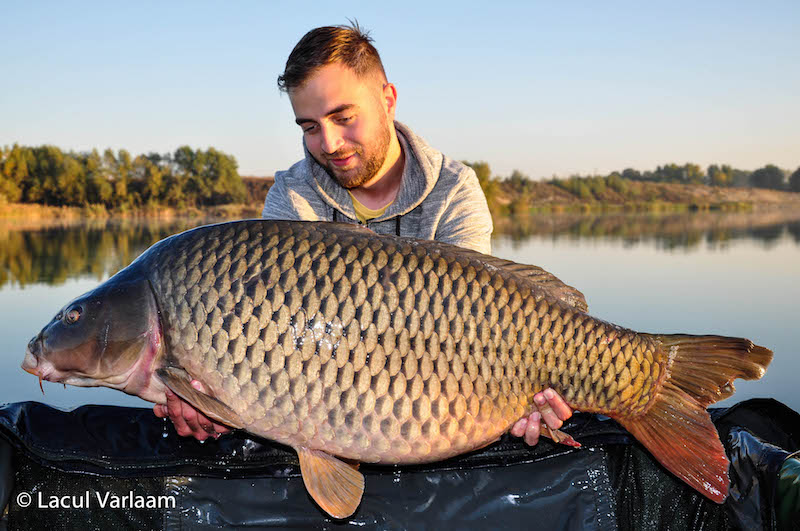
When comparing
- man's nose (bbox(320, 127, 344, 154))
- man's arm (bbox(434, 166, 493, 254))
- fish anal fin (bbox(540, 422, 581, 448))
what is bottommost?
fish anal fin (bbox(540, 422, 581, 448))

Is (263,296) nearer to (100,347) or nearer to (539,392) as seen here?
(100,347)

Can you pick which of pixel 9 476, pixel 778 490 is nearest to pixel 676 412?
pixel 778 490

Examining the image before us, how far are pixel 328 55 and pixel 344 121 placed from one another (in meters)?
0.19

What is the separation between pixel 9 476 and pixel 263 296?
720mm

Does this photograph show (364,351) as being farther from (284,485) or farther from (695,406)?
(695,406)

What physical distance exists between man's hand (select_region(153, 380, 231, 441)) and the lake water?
243 cm

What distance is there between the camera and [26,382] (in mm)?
4145

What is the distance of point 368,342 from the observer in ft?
3.97

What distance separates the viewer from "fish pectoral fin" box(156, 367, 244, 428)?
1225mm

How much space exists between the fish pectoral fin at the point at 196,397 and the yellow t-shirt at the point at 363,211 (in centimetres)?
99

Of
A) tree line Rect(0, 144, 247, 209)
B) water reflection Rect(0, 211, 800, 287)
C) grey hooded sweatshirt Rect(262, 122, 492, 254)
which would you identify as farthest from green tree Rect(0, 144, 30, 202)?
grey hooded sweatshirt Rect(262, 122, 492, 254)

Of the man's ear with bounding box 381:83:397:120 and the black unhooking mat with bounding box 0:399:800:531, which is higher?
the man's ear with bounding box 381:83:397:120

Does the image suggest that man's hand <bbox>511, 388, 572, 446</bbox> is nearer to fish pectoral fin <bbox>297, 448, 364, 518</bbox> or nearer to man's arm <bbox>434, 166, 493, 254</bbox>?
fish pectoral fin <bbox>297, 448, 364, 518</bbox>

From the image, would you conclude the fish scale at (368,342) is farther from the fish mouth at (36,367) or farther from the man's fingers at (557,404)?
the fish mouth at (36,367)
